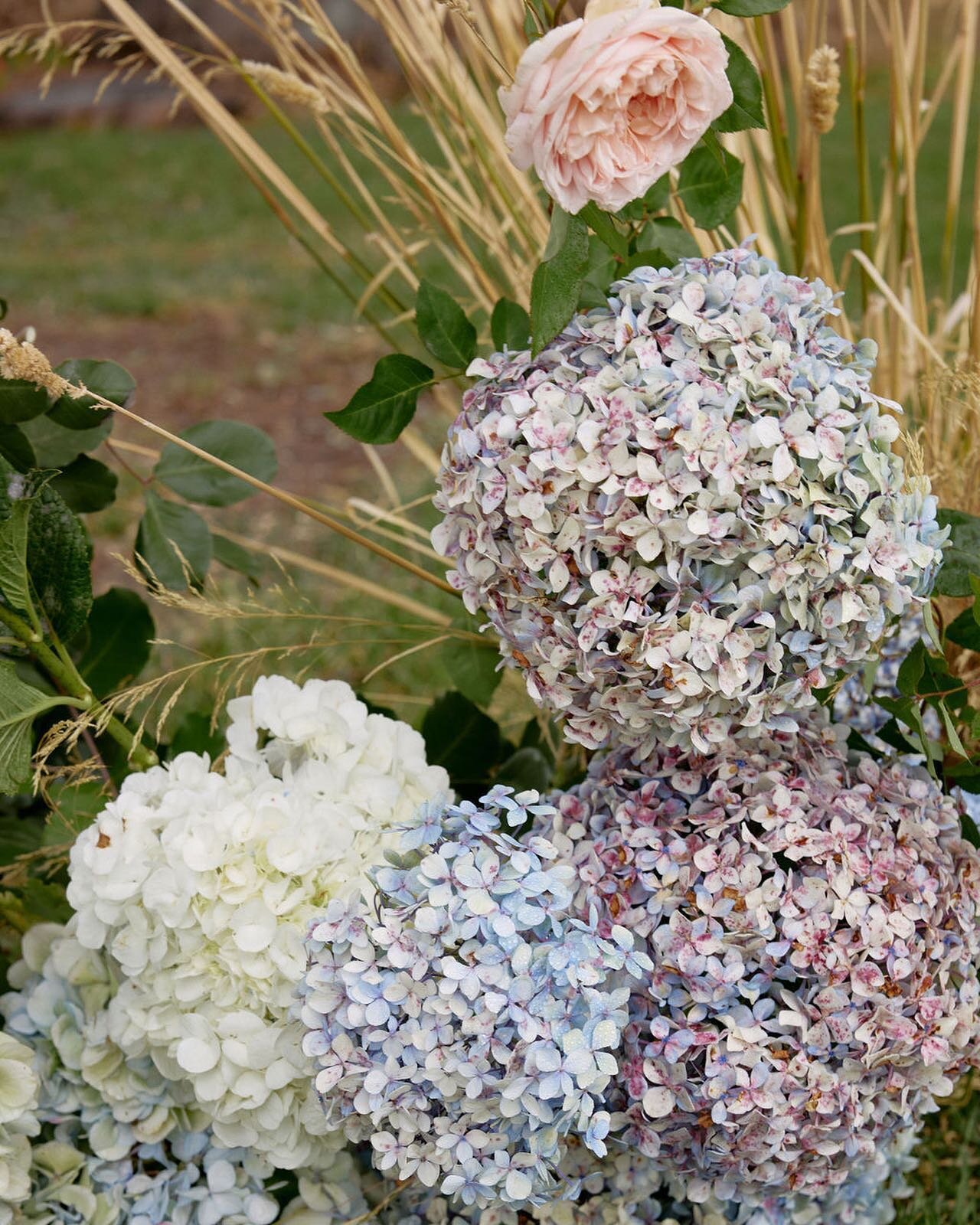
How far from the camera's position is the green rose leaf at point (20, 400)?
1.00 meters

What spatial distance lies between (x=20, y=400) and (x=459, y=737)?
18.6 inches

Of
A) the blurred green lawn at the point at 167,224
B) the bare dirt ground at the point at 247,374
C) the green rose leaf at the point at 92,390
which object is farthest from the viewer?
the blurred green lawn at the point at 167,224

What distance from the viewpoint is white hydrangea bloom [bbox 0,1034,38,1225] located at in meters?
0.89

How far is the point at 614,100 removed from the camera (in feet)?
2.37

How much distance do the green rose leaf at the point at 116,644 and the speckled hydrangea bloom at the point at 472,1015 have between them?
0.42m

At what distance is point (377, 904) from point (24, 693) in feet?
0.97

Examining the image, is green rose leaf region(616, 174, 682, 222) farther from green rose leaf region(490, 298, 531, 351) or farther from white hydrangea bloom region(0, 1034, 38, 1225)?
white hydrangea bloom region(0, 1034, 38, 1225)

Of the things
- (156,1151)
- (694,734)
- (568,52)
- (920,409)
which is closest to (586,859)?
(694,734)

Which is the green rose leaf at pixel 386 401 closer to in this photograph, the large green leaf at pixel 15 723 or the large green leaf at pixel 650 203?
the large green leaf at pixel 650 203

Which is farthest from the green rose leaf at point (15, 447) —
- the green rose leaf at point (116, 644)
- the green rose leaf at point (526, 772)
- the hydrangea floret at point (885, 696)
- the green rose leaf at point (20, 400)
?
the hydrangea floret at point (885, 696)

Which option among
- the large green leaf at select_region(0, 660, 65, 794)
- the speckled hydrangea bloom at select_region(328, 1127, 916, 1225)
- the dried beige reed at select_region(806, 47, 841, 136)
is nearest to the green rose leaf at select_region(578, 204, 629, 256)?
the dried beige reed at select_region(806, 47, 841, 136)

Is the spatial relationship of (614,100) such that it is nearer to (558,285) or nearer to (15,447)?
A: (558,285)

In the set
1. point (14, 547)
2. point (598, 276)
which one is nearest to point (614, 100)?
point (598, 276)

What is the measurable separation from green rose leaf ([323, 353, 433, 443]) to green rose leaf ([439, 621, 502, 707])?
243mm
